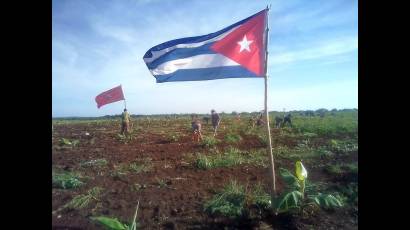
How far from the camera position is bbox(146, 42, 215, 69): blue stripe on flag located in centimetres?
543

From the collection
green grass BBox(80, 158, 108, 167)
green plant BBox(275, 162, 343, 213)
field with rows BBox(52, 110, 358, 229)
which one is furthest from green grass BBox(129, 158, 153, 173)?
green plant BBox(275, 162, 343, 213)

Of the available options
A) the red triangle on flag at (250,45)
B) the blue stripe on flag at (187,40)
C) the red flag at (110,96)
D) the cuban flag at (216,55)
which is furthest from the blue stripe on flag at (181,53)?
the red flag at (110,96)

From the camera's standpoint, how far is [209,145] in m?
13.0

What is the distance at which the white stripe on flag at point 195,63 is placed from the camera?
5.28 m

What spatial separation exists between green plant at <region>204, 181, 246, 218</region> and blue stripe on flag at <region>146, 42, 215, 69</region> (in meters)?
2.49

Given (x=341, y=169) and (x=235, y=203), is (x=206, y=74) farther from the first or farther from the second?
(x=341, y=169)

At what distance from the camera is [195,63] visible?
5516 mm

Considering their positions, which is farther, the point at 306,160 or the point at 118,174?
the point at 306,160
